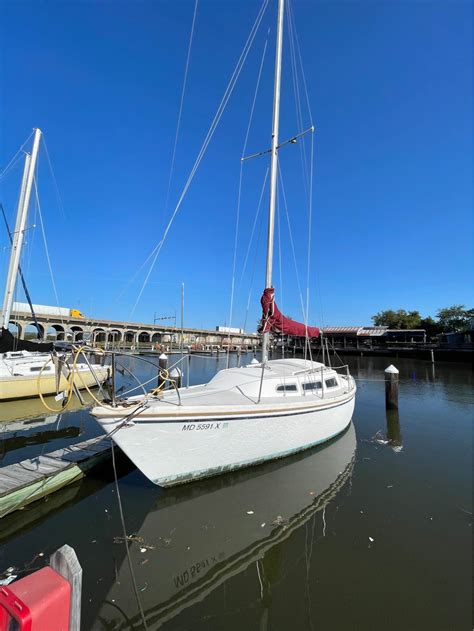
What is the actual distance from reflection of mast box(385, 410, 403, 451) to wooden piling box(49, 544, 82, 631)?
1088 cm

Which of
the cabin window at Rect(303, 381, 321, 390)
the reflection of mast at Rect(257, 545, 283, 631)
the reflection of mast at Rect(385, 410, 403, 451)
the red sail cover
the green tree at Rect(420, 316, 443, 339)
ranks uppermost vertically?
the green tree at Rect(420, 316, 443, 339)

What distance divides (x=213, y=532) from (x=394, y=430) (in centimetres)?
967

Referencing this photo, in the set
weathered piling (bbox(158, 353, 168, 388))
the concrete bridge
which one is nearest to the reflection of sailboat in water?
weathered piling (bbox(158, 353, 168, 388))

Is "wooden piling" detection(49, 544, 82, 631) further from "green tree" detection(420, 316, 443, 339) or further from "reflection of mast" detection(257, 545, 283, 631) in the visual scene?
"green tree" detection(420, 316, 443, 339)

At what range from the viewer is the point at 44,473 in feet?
22.9

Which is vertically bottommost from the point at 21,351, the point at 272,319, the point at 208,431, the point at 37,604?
the point at 208,431

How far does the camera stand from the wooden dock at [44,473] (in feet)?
20.3

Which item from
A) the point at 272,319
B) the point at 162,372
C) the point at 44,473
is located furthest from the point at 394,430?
the point at 44,473

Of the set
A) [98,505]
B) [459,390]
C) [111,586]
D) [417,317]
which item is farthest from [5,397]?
[417,317]

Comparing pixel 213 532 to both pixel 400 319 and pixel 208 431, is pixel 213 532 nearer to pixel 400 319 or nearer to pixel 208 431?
pixel 208 431

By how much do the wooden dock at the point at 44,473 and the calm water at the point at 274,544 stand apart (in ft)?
0.74

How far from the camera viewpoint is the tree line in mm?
68344

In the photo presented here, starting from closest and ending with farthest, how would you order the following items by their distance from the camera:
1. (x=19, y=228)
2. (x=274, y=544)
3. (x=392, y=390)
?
(x=274, y=544) → (x=392, y=390) → (x=19, y=228)

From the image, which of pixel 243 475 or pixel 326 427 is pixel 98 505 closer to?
pixel 243 475
